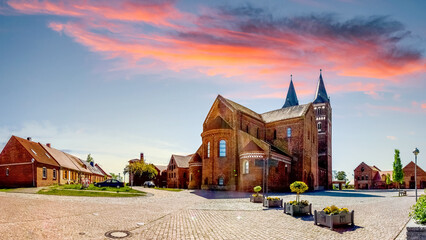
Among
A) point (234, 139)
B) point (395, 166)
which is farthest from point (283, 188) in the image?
point (395, 166)

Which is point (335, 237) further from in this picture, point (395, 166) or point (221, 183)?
point (395, 166)

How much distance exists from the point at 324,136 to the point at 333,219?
5848cm

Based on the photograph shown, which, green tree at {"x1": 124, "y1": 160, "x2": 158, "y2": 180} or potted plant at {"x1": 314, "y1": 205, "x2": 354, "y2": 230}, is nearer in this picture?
potted plant at {"x1": 314, "y1": 205, "x2": 354, "y2": 230}

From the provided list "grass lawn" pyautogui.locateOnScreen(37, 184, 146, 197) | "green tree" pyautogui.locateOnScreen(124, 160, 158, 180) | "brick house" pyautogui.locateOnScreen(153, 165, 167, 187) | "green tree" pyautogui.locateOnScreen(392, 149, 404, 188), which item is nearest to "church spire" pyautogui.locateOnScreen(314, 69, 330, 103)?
"green tree" pyautogui.locateOnScreen(392, 149, 404, 188)

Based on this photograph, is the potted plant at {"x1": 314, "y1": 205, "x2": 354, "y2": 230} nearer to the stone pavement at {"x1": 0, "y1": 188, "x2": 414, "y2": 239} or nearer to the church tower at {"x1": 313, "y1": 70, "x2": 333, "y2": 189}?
the stone pavement at {"x1": 0, "y1": 188, "x2": 414, "y2": 239}

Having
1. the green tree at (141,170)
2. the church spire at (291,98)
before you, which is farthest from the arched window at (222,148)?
the green tree at (141,170)

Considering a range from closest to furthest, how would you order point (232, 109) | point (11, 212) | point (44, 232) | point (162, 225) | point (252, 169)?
point (44, 232), point (162, 225), point (11, 212), point (252, 169), point (232, 109)

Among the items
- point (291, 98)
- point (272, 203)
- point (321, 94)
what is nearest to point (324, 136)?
point (321, 94)

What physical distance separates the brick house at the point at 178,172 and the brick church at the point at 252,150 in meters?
16.6

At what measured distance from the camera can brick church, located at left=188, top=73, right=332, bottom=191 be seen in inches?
1662

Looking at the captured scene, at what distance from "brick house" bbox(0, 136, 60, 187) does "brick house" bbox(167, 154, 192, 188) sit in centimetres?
2930

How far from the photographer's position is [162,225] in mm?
13484

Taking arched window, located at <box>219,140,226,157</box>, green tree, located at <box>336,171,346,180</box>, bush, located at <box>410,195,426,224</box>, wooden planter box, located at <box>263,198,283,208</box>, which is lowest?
green tree, located at <box>336,171,346,180</box>

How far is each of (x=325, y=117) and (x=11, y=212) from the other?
64.1 metres
